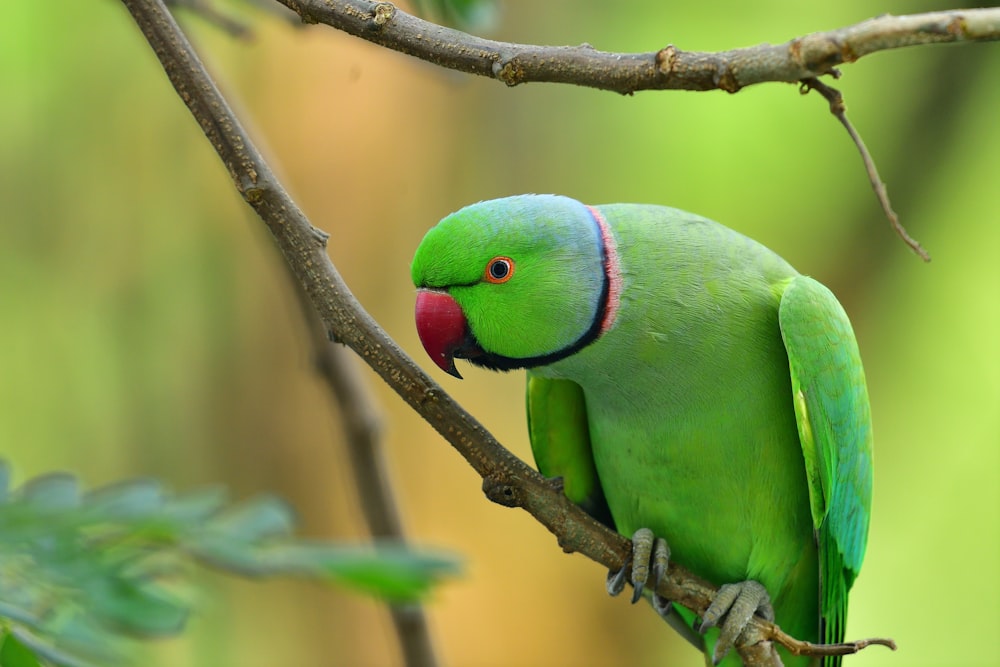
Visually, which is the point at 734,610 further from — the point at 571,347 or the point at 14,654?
the point at 14,654

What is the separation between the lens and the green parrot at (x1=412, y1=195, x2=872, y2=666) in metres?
1.59

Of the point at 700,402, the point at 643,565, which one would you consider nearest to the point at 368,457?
the point at 643,565

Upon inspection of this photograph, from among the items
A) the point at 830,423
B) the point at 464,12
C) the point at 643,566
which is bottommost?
the point at 643,566

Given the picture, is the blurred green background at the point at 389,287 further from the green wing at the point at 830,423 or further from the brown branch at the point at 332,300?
the brown branch at the point at 332,300

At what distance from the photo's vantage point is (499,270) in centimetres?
157

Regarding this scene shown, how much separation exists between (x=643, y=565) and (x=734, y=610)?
20 cm

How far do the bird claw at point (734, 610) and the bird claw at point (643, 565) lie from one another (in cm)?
12

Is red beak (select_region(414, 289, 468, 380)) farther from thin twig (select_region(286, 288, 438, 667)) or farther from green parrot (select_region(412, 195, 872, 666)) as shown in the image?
thin twig (select_region(286, 288, 438, 667))

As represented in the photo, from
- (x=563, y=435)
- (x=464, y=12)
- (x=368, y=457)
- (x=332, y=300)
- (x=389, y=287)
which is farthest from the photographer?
(x=389, y=287)

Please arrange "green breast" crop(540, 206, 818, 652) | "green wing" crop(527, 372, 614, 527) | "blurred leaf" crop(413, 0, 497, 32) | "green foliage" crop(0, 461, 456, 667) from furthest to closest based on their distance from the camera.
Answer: "blurred leaf" crop(413, 0, 497, 32) < "green wing" crop(527, 372, 614, 527) < "green breast" crop(540, 206, 818, 652) < "green foliage" crop(0, 461, 456, 667)

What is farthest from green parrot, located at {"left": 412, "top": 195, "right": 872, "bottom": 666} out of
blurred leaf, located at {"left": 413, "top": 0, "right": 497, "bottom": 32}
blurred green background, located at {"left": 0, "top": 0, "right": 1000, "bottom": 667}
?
blurred green background, located at {"left": 0, "top": 0, "right": 1000, "bottom": 667}

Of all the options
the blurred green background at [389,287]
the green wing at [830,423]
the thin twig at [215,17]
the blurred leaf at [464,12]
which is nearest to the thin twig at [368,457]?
the thin twig at [215,17]

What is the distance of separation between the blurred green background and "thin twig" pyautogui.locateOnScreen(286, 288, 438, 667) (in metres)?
1.68

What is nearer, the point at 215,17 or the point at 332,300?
the point at 332,300
